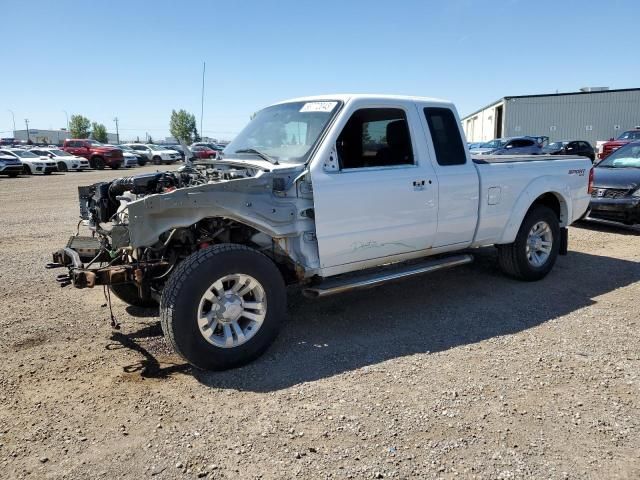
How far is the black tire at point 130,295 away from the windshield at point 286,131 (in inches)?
64.6

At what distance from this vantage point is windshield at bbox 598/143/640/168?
10.0 meters

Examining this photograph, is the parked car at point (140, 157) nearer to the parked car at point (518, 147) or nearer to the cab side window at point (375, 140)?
the parked car at point (518, 147)

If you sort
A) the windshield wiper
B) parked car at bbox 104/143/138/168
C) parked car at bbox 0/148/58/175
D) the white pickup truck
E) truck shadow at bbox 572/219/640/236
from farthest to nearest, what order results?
parked car at bbox 104/143/138/168, parked car at bbox 0/148/58/175, truck shadow at bbox 572/219/640/236, the windshield wiper, the white pickup truck

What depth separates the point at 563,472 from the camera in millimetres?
2670

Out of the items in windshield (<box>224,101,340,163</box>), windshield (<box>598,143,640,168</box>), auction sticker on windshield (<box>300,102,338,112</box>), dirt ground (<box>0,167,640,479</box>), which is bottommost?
dirt ground (<box>0,167,640,479</box>)

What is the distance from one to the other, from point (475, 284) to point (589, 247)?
10.5 feet

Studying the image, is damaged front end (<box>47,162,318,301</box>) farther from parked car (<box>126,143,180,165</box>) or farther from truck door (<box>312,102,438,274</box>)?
parked car (<box>126,143,180,165</box>)

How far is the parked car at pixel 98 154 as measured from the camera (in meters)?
34.6

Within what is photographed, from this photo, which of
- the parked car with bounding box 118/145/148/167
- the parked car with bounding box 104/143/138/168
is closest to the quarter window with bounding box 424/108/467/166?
the parked car with bounding box 104/143/138/168

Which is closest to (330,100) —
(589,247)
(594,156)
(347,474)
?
(347,474)

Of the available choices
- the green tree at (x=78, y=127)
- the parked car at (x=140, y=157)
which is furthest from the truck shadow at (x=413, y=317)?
the green tree at (x=78, y=127)

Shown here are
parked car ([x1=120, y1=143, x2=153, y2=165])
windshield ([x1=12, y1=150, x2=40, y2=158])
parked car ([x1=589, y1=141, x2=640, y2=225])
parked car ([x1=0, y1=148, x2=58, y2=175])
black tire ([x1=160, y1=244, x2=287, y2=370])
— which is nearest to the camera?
black tire ([x1=160, y1=244, x2=287, y2=370])

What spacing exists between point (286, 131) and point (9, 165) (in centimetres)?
2674

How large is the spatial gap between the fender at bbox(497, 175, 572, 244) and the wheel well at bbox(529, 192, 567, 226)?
6 centimetres
